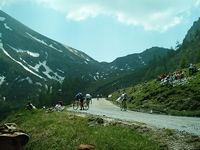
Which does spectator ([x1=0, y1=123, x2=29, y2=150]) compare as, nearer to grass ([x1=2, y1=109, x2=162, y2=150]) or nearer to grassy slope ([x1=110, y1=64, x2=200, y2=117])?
grass ([x1=2, y1=109, x2=162, y2=150])

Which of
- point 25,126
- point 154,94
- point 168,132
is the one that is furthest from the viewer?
point 154,94

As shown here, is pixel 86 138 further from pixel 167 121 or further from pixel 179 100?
pixel 179 100

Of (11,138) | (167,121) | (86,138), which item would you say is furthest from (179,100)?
(11,138)

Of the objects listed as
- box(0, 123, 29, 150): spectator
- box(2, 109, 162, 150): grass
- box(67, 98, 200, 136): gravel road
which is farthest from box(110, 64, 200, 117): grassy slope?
box(0, 123, 29, 150): spectator

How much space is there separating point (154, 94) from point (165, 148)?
37.4 m

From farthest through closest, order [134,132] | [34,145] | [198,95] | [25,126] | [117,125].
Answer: [198,95] → [25,126] → [117,125] → [34,145] → [134,132]

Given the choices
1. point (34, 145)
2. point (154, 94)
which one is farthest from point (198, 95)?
point (34, 145)

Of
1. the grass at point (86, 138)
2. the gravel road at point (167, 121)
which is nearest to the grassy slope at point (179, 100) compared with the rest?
the gravel road at point (167, 121)

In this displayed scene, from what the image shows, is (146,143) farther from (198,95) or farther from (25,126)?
(198,95)

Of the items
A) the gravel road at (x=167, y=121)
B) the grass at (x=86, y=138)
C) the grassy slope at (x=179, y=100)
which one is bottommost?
the grass at (x=86, y=138)

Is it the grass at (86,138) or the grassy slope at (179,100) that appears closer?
the grass at (86,138)

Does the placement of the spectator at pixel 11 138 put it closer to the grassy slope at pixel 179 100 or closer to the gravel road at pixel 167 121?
the gravel road at pixel 167 121

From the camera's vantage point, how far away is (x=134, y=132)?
17.8m

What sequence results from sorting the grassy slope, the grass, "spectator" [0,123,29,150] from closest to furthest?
1. "spectator" [0,123,29,150]
2. the grass
3. the grassy slope
